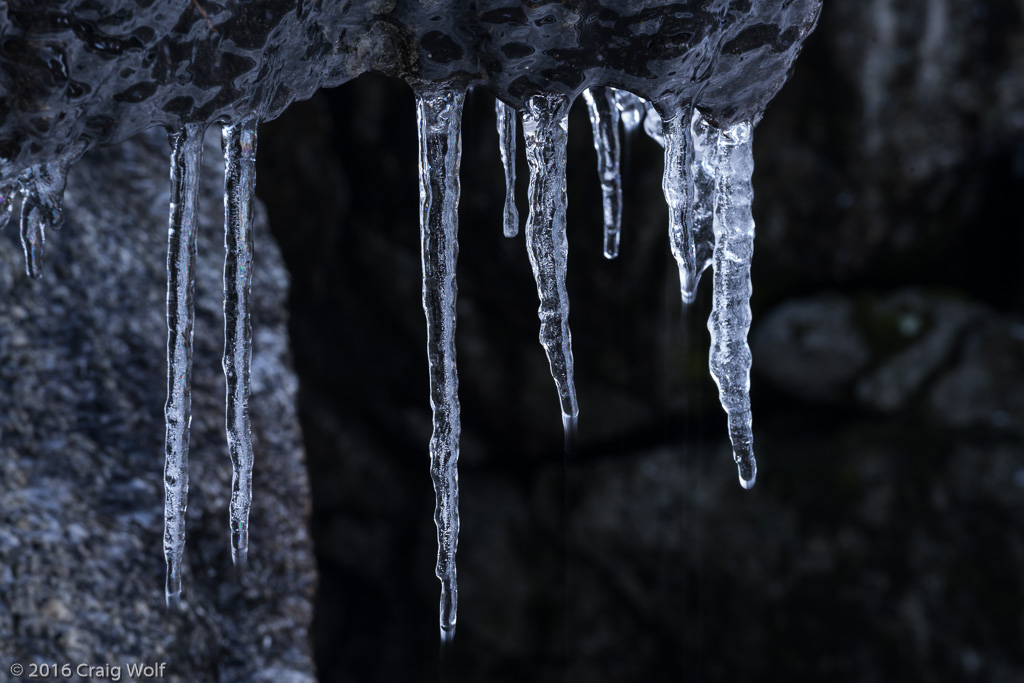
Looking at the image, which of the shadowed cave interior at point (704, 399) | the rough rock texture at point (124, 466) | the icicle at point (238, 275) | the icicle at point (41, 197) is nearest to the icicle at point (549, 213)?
the icicle at point (238, 275)

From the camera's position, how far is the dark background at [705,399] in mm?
5430

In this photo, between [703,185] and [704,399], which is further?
[704,399]

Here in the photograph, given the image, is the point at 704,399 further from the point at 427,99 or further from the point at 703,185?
the point at 427,99

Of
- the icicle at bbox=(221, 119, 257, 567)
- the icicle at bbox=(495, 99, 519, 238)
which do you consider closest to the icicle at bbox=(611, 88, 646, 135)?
the icicle at bbox=(495, 99, 519, 238)

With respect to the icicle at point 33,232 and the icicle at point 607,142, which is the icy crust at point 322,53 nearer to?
the icicle at point 33,232

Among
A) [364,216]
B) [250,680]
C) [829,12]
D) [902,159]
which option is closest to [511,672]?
[364,216]

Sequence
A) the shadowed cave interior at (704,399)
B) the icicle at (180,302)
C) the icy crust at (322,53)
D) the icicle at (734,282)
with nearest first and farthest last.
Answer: the icy crust at (322,53)
the icicle at (180,302)
the icicle at (734,282)
the shadowed cave interior at (704,399)

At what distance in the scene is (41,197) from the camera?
1441 mm

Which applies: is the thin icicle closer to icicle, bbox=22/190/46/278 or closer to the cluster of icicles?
the cluster of icicles

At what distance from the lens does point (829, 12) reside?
18.5ft

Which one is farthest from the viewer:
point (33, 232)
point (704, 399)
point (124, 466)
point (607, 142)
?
point (704, 399)

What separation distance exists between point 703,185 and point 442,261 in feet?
2.19

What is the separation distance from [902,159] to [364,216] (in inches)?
154

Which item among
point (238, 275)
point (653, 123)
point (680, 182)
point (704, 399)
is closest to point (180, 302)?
point (238, 275)
